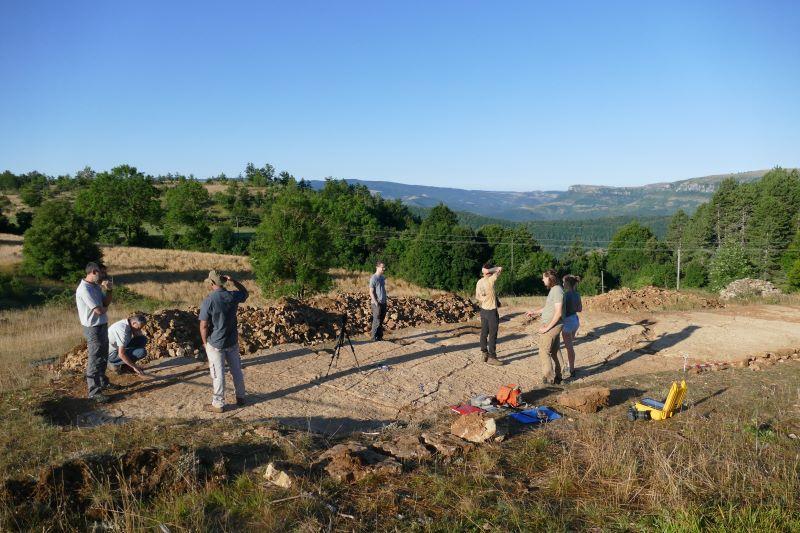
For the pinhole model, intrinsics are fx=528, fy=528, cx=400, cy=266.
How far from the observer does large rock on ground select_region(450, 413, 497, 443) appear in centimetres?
600

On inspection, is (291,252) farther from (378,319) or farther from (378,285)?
(378,285)

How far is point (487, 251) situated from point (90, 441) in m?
64.4

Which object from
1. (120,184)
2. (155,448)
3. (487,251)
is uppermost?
(120,184)

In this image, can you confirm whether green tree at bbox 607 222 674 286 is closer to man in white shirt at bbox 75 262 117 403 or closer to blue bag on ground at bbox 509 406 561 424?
blue bag on ground at bbox 509 406 561 424

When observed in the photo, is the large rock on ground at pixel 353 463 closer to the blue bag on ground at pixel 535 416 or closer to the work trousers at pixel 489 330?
the blue bag on ground at pixel 535 416

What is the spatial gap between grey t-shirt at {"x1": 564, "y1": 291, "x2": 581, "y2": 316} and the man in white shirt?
23.2 ft

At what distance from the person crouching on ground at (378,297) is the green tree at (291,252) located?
1603 cm

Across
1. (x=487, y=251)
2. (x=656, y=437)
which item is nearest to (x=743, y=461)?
(x=656, y=437)

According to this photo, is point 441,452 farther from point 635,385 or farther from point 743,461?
point 635,385

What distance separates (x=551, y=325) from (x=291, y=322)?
586 centimetres

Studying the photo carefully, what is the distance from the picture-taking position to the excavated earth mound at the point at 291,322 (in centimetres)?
1005

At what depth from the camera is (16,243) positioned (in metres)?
46.8

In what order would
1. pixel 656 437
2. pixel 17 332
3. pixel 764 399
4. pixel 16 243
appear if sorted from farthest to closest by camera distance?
pixel 16 243 < pixel 17 332 < pixel 764 399 < pixel 656 437

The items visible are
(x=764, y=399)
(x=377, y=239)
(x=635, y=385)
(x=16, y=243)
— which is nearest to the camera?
(x=764, y=399)
